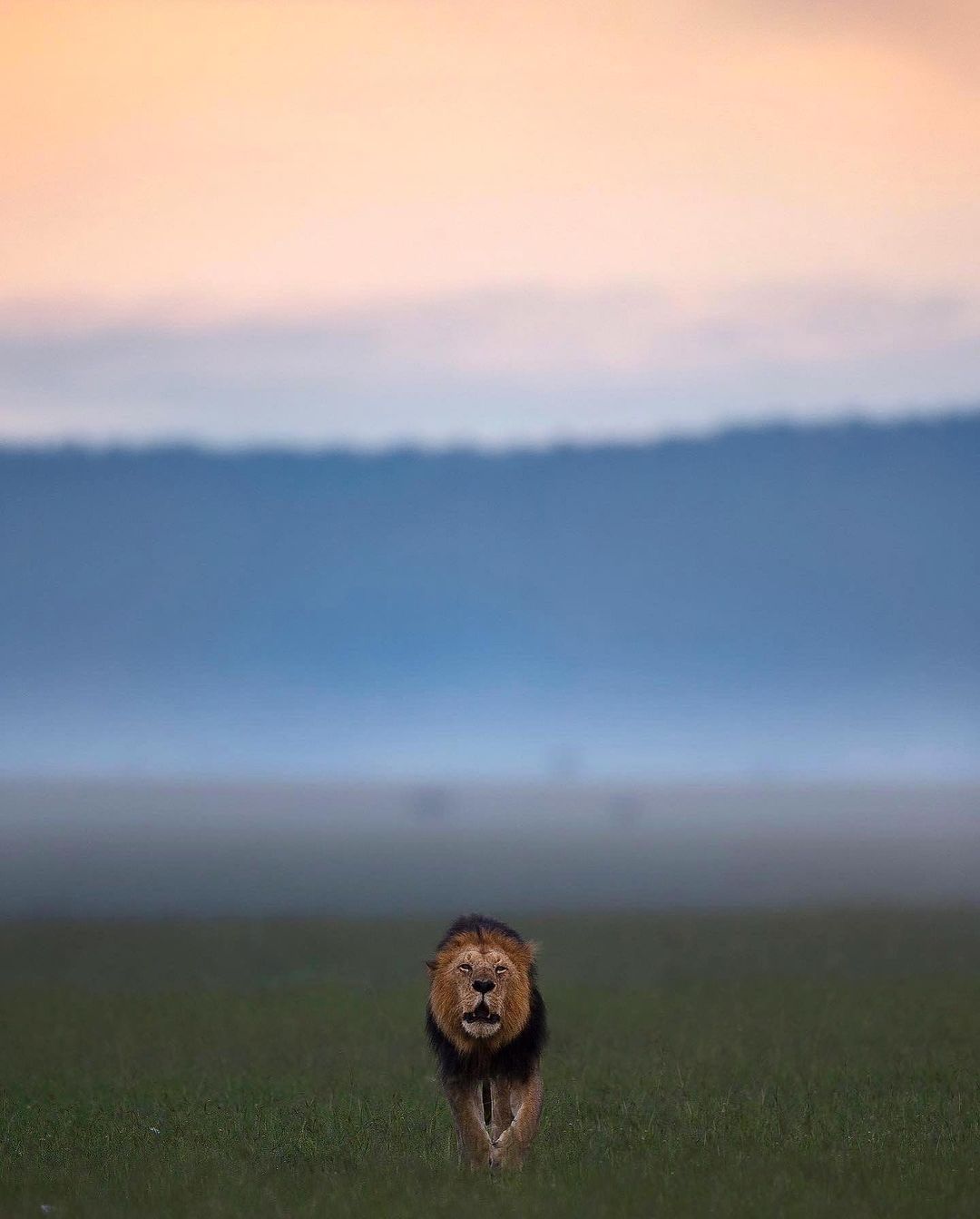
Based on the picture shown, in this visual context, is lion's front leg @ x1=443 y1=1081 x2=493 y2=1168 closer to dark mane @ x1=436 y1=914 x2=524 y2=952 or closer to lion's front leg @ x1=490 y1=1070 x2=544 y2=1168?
lion's front leg @ x1=490 y1=1070 x2=544 y2=1168

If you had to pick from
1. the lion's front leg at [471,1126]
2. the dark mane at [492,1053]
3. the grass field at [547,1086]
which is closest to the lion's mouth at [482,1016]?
the dark mane at [492,1053]

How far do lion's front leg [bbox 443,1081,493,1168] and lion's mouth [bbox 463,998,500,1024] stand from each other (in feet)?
2.10

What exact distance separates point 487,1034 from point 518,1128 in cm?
101

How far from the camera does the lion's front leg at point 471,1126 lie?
14.1 meters

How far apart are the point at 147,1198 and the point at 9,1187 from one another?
1.25 metres

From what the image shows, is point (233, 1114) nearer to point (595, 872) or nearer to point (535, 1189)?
point (535, 1189)

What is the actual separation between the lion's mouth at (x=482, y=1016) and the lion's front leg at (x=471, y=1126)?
25.2 inches

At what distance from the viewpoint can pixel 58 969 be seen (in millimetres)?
36406

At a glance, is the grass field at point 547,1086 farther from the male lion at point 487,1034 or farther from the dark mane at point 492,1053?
the dark mane at point 492,1053

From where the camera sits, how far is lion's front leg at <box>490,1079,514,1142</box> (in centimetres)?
1408

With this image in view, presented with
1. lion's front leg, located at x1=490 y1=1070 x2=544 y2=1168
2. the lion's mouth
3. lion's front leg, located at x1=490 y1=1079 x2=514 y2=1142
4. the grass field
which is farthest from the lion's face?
the grass field

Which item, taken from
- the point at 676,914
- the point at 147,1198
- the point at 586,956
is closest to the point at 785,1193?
the point at 147,1198

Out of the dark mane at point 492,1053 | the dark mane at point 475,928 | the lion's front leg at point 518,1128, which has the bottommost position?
the lion's front leg at point 518,1128

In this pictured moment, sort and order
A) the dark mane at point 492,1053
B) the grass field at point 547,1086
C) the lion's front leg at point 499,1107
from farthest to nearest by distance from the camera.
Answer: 1. the lion's front leg at point 499,1107
2. the dark mane at point 492,1053
3. the grass field at point 547,1086
